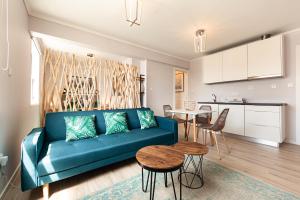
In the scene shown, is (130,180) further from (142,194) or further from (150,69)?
(150,69)

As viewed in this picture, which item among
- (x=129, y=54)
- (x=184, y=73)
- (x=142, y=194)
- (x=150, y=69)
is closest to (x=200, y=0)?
(x=129, y=54)

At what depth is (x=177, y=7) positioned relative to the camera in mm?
2160

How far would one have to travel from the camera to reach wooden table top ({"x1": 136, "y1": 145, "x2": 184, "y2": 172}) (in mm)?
1163

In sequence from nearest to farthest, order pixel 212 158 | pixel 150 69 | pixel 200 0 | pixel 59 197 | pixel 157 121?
pixel 59 197 → pixel 200 0 → pixel 212 158 → pixel 157 121 → pixel 150 69

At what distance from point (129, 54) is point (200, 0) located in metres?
1.95

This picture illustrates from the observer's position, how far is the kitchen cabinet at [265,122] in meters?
2.74

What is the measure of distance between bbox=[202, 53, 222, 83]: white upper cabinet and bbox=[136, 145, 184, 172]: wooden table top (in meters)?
3.16

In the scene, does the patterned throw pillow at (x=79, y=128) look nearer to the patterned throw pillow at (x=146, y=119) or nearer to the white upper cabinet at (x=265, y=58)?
the patterned throw pillow at (x=146, y=119)

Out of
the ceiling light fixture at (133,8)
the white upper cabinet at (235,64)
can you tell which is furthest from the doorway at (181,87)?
the ceiling light fixture at (133,8)

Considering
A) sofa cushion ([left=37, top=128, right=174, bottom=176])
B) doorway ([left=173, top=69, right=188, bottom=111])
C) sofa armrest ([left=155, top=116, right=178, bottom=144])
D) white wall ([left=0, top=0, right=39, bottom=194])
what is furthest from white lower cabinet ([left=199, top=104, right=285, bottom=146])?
white wall ([left=0, top=0, right=39, bottom=194])

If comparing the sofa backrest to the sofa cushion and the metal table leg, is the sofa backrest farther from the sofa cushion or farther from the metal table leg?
the metal table leg

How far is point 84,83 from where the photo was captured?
272 centimetres

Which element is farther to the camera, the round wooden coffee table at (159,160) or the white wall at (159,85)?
the white wall at (159,85)

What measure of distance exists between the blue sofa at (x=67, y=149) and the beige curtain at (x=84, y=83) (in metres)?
0.46
